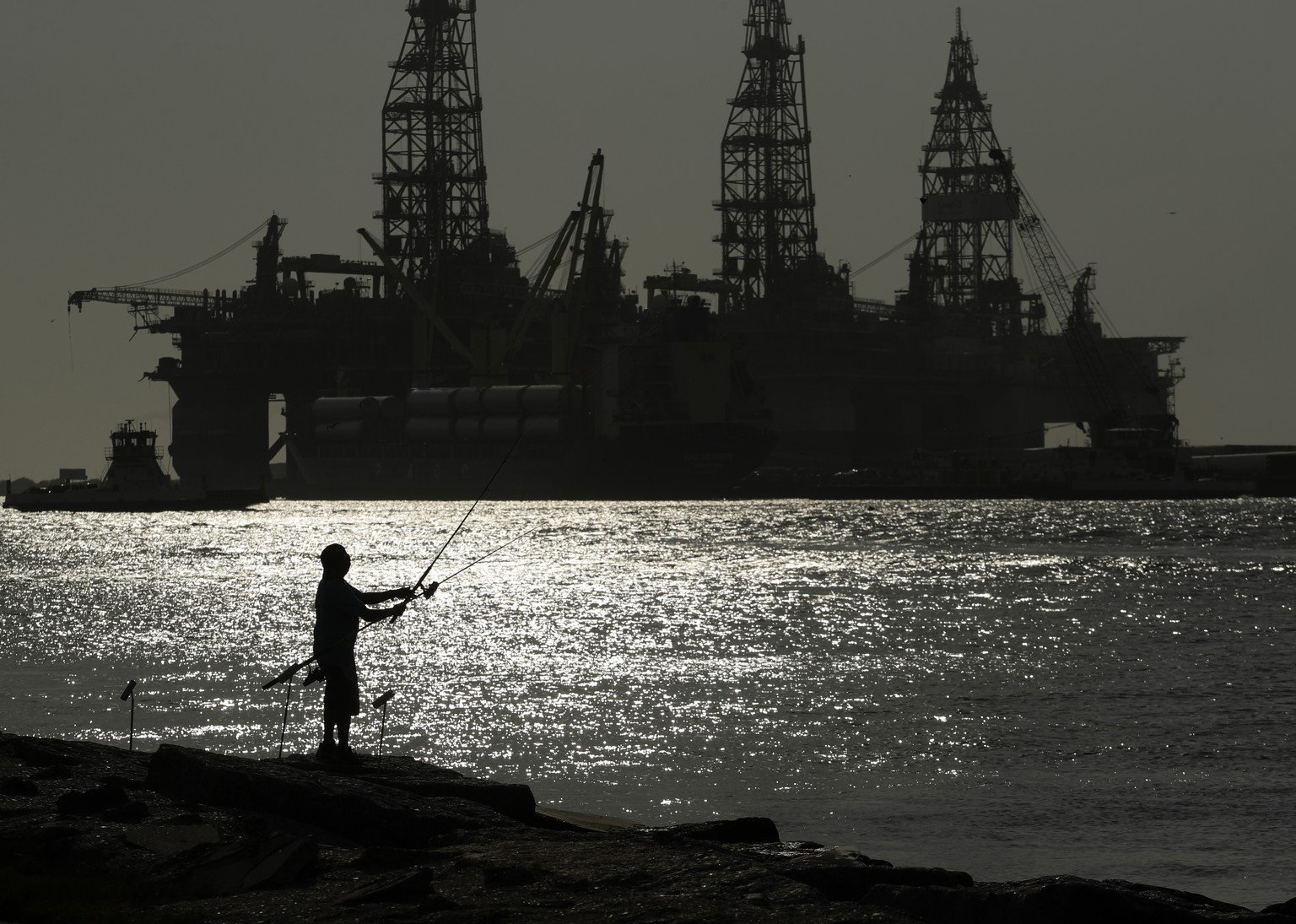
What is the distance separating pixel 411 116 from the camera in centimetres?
16275

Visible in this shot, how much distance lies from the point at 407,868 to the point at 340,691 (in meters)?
4.76

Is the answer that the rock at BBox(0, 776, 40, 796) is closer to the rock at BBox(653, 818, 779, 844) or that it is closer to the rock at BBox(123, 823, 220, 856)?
the rock at BBox(123, 823, 220, 856)

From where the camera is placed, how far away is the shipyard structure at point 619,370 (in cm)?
15112

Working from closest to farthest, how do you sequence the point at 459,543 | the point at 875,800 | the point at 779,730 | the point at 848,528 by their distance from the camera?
1. the point at 875,800
2. the point at 779,730
3. the point at 459,543
4. the point at 848,528

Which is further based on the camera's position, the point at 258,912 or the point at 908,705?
the point at 908,705

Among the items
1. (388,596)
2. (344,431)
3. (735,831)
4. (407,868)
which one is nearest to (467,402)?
(344,431)

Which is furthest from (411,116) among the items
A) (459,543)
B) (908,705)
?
(908,705)

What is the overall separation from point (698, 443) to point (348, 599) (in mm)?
131461

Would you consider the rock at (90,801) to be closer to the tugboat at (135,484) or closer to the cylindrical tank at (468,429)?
the tugboat at (135,484)

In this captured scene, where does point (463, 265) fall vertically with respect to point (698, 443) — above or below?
above

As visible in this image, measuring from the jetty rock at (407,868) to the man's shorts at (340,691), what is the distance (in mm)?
1422

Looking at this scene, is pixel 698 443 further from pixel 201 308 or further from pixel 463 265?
pixel 201 308

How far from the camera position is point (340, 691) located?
651 inches

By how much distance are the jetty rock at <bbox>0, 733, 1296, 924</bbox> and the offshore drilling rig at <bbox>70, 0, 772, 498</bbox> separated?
432 ft
